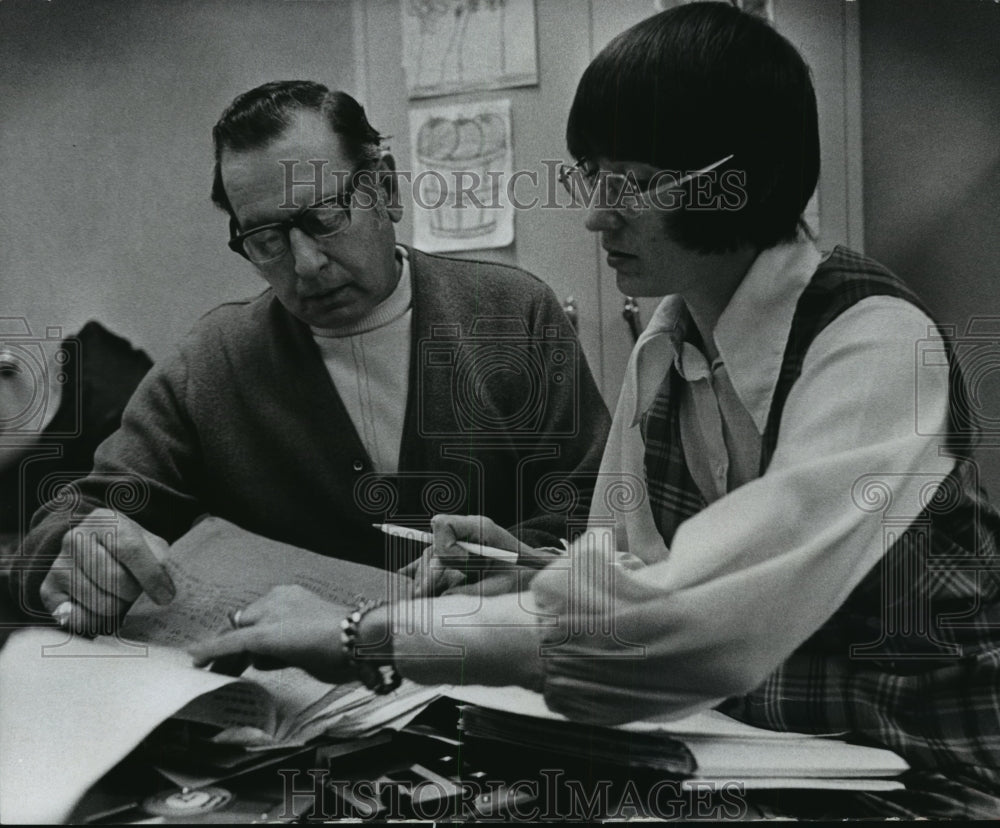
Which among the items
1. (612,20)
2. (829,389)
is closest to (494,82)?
(612,20)

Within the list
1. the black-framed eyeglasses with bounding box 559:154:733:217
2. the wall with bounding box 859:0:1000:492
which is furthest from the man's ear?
the wall with bounding box 859:0:1000:492

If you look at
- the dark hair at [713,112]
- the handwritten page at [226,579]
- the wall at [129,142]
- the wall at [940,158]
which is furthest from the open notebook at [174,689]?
the wall at [940,158]

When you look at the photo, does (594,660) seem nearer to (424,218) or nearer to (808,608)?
(808,608)

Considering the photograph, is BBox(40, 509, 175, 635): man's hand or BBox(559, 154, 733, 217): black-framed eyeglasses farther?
BBox(40, 509, 175, 635): man's hand

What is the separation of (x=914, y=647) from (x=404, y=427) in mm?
575

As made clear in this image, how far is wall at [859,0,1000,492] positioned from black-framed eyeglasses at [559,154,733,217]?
197 mm

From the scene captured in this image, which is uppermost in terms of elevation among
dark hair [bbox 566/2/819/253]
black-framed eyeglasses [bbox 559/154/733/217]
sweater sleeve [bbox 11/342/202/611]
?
dark hair [bbox 566/2/819/253]

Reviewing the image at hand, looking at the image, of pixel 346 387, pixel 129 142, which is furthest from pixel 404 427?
pixel 129 142

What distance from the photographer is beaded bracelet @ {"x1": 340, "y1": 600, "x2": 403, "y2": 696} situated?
1002 millimetres

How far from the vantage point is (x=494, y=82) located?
3.38ft

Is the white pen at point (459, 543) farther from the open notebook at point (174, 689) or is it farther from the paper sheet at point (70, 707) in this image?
the paper sheet at point (70, 707)

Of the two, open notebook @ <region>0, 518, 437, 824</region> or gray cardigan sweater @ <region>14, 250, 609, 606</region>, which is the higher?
gray cardigan sweater @ <region>14, 250, 609, 606</region>

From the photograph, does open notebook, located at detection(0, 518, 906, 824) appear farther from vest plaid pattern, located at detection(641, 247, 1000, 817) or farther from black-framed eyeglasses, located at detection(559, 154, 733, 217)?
black-framed eyeglasses, located at detection(559, 154, 733, 217)

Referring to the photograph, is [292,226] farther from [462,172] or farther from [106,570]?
[106,570]
